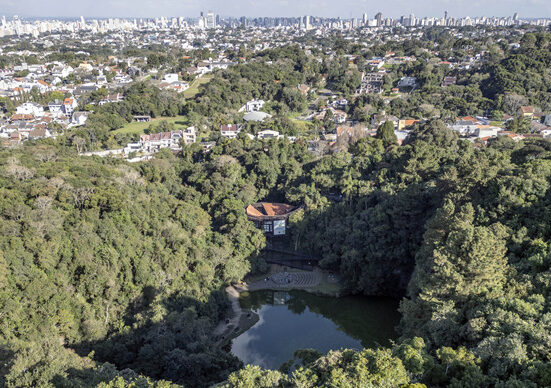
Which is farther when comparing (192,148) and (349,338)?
(192,148)

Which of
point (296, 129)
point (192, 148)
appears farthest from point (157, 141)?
point (296, 129)

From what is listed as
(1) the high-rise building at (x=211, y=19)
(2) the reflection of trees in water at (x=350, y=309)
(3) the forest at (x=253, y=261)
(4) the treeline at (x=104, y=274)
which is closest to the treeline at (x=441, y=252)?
(3) the forest at (x=253, y=261)

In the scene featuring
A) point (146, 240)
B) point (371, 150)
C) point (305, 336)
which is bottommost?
point (305, 336)

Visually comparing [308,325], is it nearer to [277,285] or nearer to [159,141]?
[277,285]

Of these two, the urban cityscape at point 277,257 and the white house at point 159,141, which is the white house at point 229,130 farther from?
the white house at point 159,141

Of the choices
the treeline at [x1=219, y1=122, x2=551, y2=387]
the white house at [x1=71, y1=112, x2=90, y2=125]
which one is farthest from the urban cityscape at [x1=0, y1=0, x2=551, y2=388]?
the white house at [x1=71, y1=112, x2=90, y2=125]

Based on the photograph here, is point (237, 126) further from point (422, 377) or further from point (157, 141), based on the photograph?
point (422, 377)

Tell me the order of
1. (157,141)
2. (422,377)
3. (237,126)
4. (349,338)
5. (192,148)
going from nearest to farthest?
(422,377) < (349,338) < (192,148) < (157,141) < (237,126)

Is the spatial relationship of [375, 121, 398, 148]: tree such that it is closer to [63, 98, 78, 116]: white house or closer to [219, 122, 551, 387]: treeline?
[219, 122, 551, 387]: treeline
